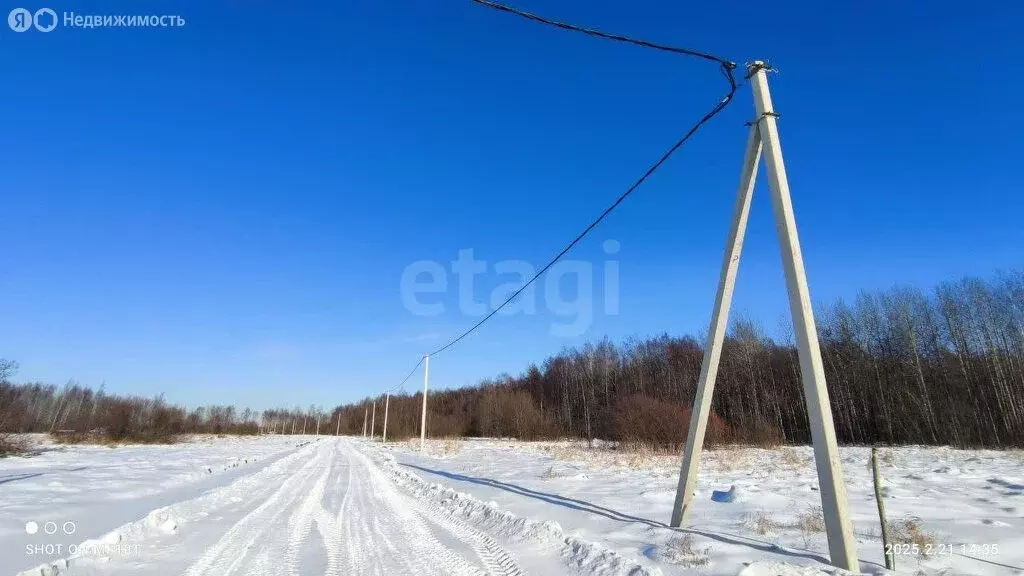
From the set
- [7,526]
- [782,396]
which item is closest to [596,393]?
[782,396]

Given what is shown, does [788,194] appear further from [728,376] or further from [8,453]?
[728,376]

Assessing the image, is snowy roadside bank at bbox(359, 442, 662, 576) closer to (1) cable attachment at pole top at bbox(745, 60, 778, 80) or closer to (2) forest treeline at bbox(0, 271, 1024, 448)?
(1) cable attachment at pole top at bbox(745, 60, 778, 80)

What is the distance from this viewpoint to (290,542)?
514 cm

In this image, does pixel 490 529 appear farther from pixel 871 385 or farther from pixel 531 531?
pixel 871 385

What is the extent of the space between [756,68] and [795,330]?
9.46 feet

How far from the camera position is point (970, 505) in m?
6.42

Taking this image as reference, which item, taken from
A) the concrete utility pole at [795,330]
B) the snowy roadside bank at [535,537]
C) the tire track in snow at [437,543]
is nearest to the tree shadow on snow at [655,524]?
the concrete utility pole at [795,330]

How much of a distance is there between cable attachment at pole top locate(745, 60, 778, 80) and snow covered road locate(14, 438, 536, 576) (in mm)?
5427

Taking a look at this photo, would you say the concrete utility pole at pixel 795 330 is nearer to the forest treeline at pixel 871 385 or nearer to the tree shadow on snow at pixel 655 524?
the tree shadow on snow at pixel 655 524

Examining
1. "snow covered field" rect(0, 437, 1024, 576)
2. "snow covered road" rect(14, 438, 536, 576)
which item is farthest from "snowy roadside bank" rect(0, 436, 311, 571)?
"snow covered road" rect(14, 438, 536, 576)

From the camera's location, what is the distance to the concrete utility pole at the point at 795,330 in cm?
365

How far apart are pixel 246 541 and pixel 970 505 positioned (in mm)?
9552

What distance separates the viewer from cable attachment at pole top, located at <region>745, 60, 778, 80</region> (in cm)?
491

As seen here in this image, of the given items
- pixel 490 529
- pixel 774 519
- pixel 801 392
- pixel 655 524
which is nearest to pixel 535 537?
pixel 490 529
